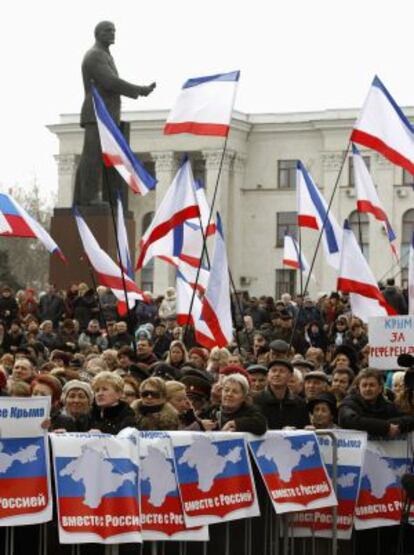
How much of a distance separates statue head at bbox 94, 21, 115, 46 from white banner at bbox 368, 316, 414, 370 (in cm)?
1296

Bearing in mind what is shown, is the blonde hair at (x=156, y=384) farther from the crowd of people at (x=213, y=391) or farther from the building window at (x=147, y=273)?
the building window at (x=147, y=273)

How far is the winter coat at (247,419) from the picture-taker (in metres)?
9.91

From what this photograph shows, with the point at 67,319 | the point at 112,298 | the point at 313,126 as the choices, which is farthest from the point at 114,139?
the point at 313,126

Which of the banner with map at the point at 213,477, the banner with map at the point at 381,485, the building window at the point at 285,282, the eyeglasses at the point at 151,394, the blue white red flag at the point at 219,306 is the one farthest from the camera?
the building window at the point at 285,282

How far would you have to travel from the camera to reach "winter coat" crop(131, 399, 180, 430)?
9.80 metres

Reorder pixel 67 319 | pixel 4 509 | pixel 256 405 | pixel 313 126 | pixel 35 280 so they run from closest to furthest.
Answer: pixel 4 509, pixel 256 405, pixel 67 319, pixel 313 126, pixel 35 280

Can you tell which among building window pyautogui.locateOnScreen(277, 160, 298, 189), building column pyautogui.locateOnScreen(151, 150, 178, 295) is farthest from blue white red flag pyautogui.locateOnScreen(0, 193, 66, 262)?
building column pyautogui.locateOnScreen(151, 150, 178, 295)

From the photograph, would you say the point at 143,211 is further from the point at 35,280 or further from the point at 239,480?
the point at 239,480

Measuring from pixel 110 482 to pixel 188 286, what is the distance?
33.3 ft

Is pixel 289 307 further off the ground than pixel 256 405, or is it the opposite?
pixel 289 307

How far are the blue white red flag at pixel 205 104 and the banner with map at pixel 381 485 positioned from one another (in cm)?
745

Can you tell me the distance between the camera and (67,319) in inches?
893

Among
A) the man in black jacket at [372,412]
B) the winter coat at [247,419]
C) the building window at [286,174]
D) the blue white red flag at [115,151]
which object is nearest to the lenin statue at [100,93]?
the blue white red flag at [115,151]

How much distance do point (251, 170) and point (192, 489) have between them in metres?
70.9
